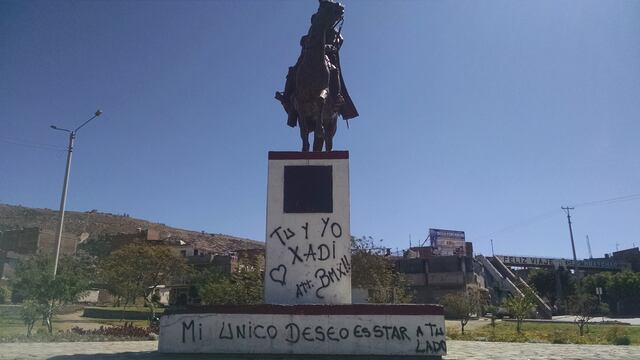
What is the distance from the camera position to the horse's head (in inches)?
438

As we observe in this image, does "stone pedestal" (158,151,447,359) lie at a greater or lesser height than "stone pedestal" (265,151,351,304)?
lesser

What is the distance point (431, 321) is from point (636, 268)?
296ft

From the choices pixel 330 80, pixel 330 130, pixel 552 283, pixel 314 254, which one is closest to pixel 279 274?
pixel 314 254

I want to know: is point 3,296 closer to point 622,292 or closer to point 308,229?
point 308,229

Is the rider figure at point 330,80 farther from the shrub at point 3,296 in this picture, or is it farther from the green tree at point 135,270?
the shrub at point 3,296

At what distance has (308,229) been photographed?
10039mm

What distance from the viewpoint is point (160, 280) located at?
52875mm

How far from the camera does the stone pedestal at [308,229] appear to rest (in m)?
9.80

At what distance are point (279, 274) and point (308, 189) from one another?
1804 millimetres

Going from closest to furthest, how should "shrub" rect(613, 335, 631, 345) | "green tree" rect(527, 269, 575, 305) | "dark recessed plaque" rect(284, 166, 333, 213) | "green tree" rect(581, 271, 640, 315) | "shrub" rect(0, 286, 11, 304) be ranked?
"dark recessed plaque" rect(284, 166, 333, 213) → "shrub" rect(613, 335, 631, 345) → "shrub" rect(0, 286, 11, 304) → "green tree" rect(581, 271, 640, 315) → "green tree" rect(527, 269, 575, 305)

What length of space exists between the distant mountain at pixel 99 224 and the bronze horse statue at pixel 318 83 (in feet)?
331

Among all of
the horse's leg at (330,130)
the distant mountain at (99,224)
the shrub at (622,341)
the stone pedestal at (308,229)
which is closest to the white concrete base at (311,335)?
the stone pedestal at (308,229)

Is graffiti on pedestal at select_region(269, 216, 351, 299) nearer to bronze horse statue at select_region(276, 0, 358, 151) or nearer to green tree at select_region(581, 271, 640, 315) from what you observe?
bronze horse statue at select_region(276, 0, 358, 151)

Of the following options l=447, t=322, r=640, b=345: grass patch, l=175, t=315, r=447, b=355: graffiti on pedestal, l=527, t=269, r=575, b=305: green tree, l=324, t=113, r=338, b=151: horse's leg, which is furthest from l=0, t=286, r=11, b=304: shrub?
l=527, t=269, r=575, b=305: green tree
